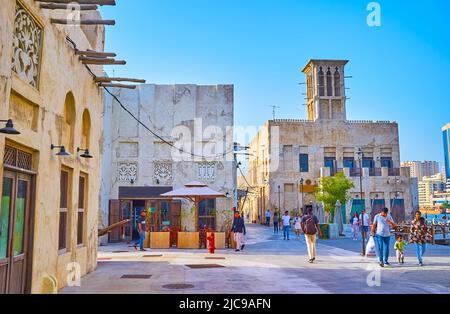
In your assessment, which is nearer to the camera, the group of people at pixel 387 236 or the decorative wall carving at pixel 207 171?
the group of people at pixel 387 236

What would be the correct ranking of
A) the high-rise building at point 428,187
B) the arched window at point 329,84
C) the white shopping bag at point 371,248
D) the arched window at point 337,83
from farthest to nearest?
the high-rise building at point 428,187 < the arched window at point 337,83 < the arched window at point 329,84 < the white shopping bag at point 371,248

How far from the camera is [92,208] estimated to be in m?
11.6

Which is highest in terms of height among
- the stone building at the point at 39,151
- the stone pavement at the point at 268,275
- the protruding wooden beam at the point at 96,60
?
the protruding wooden beam at the point at 96,60

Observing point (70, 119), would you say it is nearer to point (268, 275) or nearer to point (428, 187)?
point (268, 275)

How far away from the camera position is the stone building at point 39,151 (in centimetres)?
666

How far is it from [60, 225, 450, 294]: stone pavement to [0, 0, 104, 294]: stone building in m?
1.09

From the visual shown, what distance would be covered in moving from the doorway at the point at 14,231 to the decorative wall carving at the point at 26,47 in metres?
1.64

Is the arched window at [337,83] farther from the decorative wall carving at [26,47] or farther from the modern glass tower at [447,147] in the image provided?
the modern glass tower at [447,147]

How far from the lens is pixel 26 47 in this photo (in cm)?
717

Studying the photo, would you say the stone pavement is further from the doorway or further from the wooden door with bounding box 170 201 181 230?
the wooden door with bounding box 170 201 181 230

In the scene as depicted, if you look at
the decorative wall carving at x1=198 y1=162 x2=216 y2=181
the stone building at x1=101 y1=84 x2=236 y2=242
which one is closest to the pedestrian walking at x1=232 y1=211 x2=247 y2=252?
the stone building at x1=101 y1=84 x2=236 y2=242

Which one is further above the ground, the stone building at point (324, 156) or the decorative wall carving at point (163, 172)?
the stone building at point (324, 156)

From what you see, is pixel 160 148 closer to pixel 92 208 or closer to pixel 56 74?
pixel 92 208

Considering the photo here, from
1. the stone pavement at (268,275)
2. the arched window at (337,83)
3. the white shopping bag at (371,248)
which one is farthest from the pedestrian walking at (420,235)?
the arched window at (337,83)
